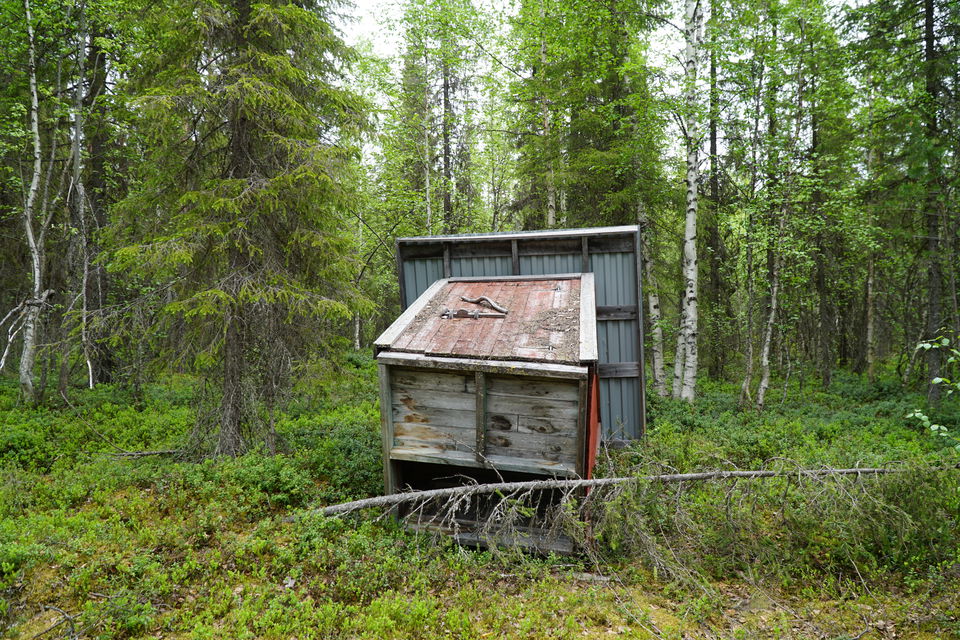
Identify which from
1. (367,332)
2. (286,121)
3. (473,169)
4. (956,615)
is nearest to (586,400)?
(956,615)

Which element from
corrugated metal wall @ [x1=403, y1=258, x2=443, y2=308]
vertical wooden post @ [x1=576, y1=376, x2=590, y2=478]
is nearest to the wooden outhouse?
vertical wooden post @ [x1=576, y1=376, x2=590, y2=478]

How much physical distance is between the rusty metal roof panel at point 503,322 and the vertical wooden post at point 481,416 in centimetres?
27

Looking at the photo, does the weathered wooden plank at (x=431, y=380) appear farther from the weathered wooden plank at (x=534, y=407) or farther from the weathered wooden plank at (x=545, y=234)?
the weathered wooden plank at (x=545, y=234)

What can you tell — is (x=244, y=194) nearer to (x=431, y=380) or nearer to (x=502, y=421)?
(x=431, y=380)

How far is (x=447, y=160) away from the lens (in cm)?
1834

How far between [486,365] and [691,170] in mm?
8937

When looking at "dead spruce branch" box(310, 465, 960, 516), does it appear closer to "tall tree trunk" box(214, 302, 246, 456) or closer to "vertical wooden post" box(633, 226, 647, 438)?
"tall tree trunk" box(214, 302, 246, 456)

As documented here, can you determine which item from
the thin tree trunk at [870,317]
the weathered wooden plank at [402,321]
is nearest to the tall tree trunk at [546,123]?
the weathered wooden plank at [402,321]

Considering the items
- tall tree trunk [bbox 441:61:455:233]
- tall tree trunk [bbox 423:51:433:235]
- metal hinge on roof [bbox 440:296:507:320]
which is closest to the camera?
metal hinge on roof [bbox 440:296:507:320]

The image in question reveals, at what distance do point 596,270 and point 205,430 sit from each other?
286 inches

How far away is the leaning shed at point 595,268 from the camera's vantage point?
342 inches

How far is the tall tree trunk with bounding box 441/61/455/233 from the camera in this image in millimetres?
16844

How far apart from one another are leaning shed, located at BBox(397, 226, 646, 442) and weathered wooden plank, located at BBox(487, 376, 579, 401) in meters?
3.86

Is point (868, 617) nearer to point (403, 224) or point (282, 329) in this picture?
point (282, 329)
